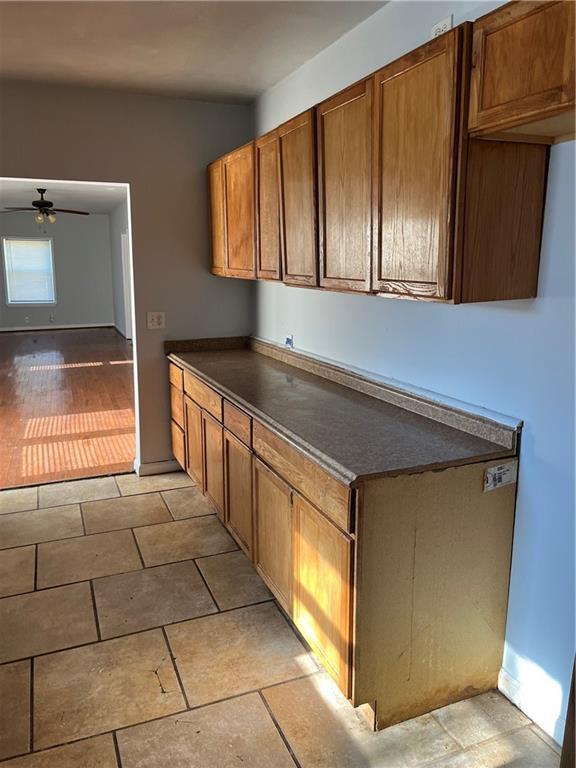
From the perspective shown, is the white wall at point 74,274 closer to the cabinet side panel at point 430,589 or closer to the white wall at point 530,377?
the white wall at point 530,377

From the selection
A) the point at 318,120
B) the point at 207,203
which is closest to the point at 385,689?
the point at 318,120

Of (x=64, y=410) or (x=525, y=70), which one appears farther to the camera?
(x=64, y=410)

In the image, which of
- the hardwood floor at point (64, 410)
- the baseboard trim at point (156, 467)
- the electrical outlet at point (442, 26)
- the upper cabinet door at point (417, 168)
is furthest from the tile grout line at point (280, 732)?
the hardwood floor at point (64, 410)

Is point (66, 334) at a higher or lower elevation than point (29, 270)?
lower

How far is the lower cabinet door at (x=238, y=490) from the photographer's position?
2668 millimetres

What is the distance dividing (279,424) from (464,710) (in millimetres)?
1137

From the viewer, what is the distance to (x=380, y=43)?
2.49 m

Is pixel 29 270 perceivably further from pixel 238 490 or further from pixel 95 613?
pixel 95 613

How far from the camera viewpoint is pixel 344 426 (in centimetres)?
221

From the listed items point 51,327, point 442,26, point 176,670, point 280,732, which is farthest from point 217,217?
point 51,327

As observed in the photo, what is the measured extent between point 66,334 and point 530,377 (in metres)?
11.1

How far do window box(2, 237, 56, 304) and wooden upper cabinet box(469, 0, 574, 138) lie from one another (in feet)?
38.3

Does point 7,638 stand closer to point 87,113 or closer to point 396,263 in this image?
point 396,263

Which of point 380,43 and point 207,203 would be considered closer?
point 380,43
